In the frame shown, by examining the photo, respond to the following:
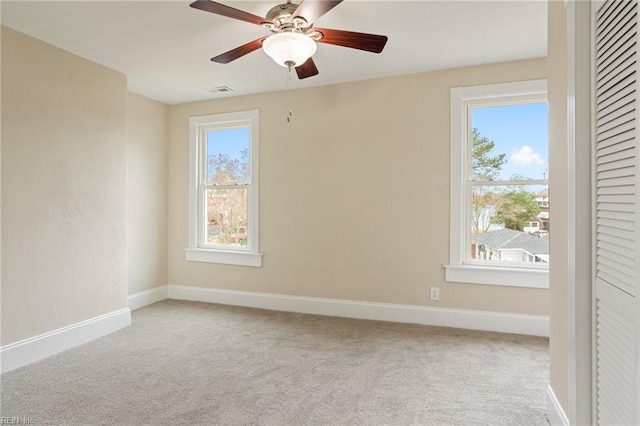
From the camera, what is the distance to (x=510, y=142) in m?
3.37

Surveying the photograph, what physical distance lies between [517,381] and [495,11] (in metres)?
2.53

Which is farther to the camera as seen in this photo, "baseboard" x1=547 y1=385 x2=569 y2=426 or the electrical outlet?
the electrical outlet

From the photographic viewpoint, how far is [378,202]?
3705mm

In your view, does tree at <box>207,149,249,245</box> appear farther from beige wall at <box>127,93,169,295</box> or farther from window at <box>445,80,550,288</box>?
window at <box>445,80,550,288</box>

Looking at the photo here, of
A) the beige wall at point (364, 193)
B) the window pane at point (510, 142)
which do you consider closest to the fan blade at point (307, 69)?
the beige wall at point (364, 193)

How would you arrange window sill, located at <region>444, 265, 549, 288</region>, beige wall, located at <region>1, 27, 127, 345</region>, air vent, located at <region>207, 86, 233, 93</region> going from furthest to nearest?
1. air vent, located at <region>207, 86, 233, 93</region>
2. window sill, located at <region>444, 265, 549, 288</region>
3. beige wall, located at <region>1, 27, 127, 345</region>

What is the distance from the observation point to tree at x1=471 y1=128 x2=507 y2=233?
135 inches

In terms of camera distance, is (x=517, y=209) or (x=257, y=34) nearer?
(x=257, y=34)

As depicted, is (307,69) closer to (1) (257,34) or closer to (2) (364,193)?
(1) (257,34)

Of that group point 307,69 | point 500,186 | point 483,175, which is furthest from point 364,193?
point 307,69

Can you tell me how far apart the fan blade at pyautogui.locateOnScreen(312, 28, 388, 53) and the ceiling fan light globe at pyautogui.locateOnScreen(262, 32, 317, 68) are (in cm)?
12

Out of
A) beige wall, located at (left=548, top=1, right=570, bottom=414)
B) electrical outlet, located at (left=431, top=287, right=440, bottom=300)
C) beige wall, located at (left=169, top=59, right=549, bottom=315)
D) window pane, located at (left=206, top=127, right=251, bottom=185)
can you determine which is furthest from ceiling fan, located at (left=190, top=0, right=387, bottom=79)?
electrical outlet, located at (left=431, top=287, right=440, bottom=300)

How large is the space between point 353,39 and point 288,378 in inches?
89.5

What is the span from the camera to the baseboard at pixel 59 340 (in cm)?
260
